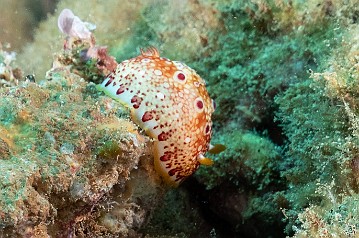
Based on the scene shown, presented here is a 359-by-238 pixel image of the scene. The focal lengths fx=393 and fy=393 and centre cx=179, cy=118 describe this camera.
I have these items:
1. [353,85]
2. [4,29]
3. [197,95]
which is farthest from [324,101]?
[4,29]

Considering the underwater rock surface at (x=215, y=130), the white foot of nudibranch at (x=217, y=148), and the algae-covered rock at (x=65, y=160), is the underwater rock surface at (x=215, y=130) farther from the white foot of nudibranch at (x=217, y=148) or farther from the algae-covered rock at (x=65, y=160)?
the white foot of nudibranch at (x=217, y=148)

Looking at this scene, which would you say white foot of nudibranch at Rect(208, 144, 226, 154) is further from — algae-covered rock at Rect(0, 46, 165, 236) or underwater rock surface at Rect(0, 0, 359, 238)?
algae-covered rock at Rect(0, 46, 165, 236)

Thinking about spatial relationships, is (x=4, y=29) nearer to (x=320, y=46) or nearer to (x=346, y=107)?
(x=320, y=46)

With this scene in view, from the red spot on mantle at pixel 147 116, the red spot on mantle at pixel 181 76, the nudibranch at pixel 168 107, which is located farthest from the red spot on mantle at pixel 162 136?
the red spot on mantle at pixel 181 76

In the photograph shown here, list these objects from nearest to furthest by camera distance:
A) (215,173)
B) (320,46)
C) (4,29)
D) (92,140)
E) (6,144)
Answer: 1. (6,144)
2. (92,140)
3. (320,46)
4. (215,173)
5. (4,29)

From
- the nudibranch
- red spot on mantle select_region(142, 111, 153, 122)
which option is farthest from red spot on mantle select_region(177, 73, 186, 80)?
red spot on mantle select_region(142, 111, 153, 122)

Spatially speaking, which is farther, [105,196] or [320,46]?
[320,46]
